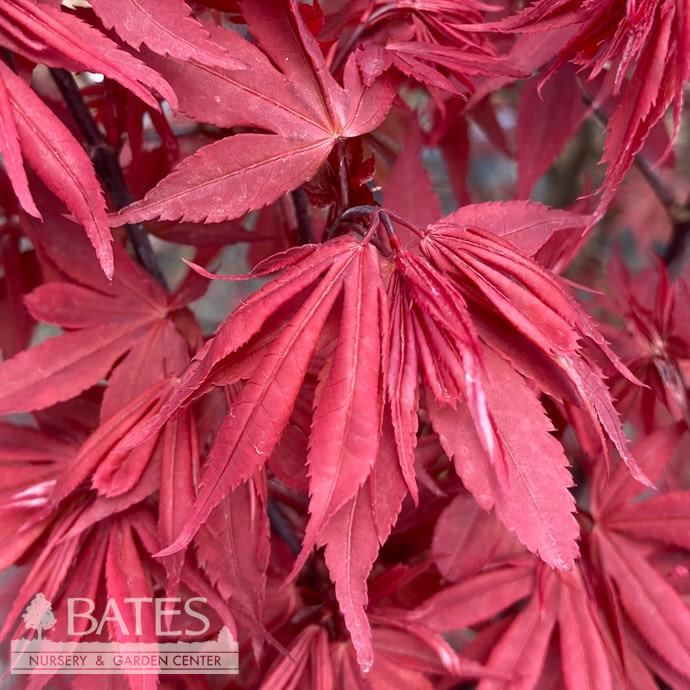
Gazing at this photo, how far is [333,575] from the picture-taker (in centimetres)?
31

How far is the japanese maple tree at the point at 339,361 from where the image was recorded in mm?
301

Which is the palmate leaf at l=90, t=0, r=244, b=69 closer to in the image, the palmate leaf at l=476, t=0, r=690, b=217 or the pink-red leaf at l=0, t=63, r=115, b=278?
the pink-red leaf at l=0, t=63, r=115, b=278

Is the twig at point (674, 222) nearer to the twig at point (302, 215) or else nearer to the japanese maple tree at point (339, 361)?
the japanese maple tree at point (339, 361)

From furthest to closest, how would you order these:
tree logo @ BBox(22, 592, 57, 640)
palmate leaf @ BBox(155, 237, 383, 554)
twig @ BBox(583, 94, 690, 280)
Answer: twig @ BBox(583, 94, 690, 280)
tree logo @ BBox(22, 592, 57, 640)
palmate leaf @ BBox(155, 237, 383, 554)

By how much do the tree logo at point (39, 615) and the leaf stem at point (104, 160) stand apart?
0.82 ft

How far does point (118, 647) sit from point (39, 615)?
0.21 feet

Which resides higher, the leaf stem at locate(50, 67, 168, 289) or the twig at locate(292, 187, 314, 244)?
the leaf stem at locate(50, 67, 168, 289)

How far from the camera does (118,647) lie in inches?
14.5

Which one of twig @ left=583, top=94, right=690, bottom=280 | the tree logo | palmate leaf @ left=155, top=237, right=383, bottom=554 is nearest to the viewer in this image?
palmate leaf @ left=155, top=237, right=383, bottom=554

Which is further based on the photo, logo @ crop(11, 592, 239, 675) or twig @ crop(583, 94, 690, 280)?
twig @ crop(583, 94, 690, 280)

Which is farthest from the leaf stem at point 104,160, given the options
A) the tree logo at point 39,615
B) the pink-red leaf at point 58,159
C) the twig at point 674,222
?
the twig at point 674,222

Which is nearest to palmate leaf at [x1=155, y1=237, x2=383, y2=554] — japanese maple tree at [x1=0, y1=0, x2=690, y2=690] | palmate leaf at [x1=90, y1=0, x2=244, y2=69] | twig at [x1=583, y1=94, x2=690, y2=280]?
japanese maple tree at [x1=0, y1=0, x2=690, y2=690]

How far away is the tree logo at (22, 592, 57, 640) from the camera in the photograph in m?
0.39

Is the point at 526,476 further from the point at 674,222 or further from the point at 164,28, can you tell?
the point at 674,222
